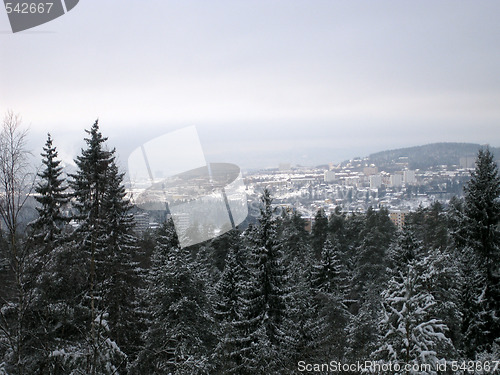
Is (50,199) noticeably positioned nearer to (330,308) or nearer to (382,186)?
(330,308)

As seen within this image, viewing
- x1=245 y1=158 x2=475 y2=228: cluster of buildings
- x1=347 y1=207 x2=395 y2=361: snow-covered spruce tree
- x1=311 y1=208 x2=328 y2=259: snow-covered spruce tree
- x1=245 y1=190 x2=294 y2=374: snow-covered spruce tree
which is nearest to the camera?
x1=245 y1=190 x2=294 y2=374: snow-covered spruce tree

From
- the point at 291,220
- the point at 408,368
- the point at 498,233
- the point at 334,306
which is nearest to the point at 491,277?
the point at 498,233

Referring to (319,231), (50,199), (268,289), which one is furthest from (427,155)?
(50,199)

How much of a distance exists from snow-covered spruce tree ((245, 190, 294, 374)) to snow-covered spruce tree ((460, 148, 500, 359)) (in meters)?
6.81

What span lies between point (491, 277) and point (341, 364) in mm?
8033

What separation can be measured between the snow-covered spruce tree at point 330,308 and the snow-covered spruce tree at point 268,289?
5.15 feet

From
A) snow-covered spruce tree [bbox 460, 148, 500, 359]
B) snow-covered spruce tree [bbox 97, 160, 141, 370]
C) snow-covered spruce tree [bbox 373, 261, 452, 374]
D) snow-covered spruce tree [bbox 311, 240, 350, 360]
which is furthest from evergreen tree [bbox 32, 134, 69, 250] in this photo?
snow-covered spruce tree [bbox 460, 148, 500, 359]

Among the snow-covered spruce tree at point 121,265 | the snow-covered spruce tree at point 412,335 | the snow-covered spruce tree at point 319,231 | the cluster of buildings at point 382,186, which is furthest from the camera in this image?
the cluster of buildings at point 382,186

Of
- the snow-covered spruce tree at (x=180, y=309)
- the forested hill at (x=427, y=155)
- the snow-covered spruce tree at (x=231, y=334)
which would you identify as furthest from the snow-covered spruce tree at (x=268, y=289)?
the forested hill at (x=427, y=155)

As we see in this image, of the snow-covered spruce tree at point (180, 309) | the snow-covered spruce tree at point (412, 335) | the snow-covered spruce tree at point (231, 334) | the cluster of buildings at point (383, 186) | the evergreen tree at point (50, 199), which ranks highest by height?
the evergreen tree at point (50, 199)

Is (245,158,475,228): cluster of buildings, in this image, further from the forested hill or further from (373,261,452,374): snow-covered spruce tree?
(373,261,452,374): snow-covered spruce tree

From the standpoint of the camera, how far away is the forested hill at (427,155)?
260 ft

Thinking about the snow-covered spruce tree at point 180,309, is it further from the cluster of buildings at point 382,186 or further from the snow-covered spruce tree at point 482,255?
the cluster of buildings at point 382,186

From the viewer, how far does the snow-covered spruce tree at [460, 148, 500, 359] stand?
12641 mm
